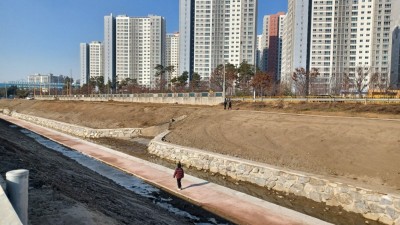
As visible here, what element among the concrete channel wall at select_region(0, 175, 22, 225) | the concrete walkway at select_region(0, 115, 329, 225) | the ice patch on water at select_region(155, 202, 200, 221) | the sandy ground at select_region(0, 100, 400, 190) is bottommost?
the ice patch on water at select_region(155, 202, 200, 221)

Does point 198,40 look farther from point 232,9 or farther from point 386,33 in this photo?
point 386,33

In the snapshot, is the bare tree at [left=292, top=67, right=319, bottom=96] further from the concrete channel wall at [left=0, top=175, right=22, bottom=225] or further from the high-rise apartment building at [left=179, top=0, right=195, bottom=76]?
the concrete channel wall at [left=0, top=175, right=22, bottom=225]

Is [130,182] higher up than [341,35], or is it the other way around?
[341,35]

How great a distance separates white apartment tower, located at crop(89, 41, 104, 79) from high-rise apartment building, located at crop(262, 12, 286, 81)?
96.2 metres

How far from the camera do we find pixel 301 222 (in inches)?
427

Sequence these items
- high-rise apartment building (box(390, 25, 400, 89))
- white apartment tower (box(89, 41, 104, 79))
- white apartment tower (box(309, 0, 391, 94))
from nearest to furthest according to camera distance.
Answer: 1. high-rise apartment building (box(390, 25, 400, 89))
2. white apartment tower (box(309, 0, 391, 94))
3. white apartment tower (box(89, 41, 104, 79))

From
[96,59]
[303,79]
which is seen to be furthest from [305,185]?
[96,59]

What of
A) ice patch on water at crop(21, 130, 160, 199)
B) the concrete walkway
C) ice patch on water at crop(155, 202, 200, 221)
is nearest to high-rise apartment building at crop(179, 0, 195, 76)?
ice patch on water at crop(21, 130, 160, 199)

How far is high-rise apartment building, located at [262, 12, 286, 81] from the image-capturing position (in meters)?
166

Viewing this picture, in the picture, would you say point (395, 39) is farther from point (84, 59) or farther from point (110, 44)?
point (84, 59)

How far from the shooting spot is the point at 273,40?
173 metres

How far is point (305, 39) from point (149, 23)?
78438 mm

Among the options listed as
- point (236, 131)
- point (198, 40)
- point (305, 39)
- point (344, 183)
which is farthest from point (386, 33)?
point (344, 183)

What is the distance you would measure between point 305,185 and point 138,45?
6055 inches
